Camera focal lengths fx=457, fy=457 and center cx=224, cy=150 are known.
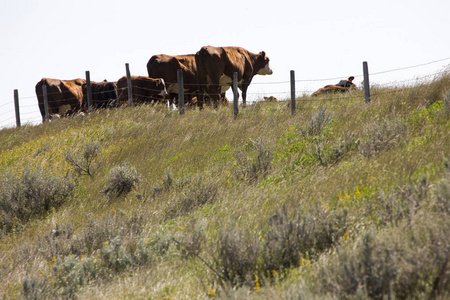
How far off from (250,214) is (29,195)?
5.14 metres

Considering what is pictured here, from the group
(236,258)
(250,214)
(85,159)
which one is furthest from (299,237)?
(85,159)

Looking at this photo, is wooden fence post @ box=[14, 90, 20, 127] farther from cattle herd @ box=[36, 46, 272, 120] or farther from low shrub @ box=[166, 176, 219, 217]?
low shrub @ box=[166, 176, 219, 217]

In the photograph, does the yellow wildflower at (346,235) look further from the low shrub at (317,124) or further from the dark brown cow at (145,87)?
the dark brown cow at (145,87)

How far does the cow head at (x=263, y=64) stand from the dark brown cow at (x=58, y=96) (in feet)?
29.1

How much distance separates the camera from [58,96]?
21312mm

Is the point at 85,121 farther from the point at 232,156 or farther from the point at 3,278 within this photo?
the point at 3,278

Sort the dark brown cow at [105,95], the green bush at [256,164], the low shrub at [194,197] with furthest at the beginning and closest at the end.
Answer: the dark brown cow at [105,95], the green bush at [256,164], the low shrub at [194,197]

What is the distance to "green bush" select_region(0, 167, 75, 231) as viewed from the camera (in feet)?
27.6

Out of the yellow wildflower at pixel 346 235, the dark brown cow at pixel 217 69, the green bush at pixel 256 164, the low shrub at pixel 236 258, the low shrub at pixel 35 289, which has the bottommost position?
the low shrub at pixel 35 289

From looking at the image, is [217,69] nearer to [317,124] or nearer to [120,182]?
[317,124]

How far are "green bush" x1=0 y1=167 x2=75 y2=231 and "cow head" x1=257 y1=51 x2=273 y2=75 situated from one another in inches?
587

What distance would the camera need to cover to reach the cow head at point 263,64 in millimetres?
22217

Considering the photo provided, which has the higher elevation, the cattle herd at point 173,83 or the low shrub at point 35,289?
the cattle herd at point 173,83

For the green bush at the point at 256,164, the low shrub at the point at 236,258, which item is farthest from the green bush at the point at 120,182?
the low shrub at the point at 236,258
